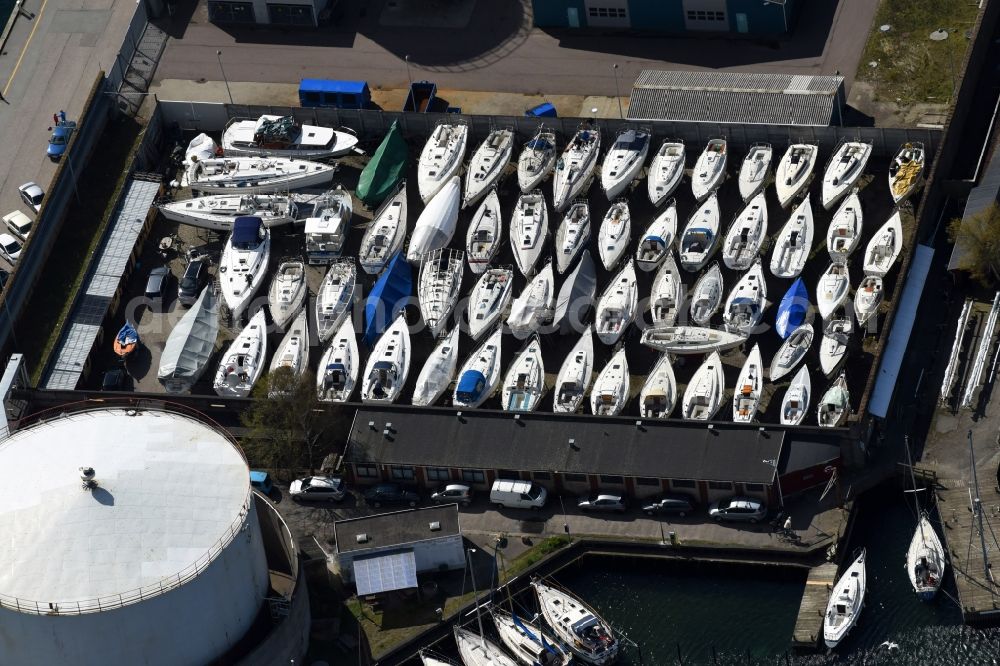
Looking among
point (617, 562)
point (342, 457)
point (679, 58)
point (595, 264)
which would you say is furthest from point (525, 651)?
point (679, 58)

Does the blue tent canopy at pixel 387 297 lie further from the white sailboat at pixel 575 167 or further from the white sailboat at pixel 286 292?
the white sailboat at pixel 575 167

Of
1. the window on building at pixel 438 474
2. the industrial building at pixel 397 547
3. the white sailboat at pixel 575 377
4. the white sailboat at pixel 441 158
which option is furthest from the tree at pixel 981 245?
the industrial building at pixel 397 547

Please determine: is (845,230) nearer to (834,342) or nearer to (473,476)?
(834,342)

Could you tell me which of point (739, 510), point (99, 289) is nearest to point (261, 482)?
point (99, 289)

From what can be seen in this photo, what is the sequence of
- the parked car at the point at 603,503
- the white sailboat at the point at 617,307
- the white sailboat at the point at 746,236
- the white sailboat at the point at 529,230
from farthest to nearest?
the white sailboat at the point at 529,230 < the white sailboat at the point at 746,236 < the white sailboat at the point at 617,307 < the parked car at the point at 603,503

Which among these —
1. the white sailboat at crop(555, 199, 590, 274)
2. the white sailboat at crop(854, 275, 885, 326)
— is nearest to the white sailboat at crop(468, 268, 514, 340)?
the white sailboat at crop(555, 199, 590, 274)
